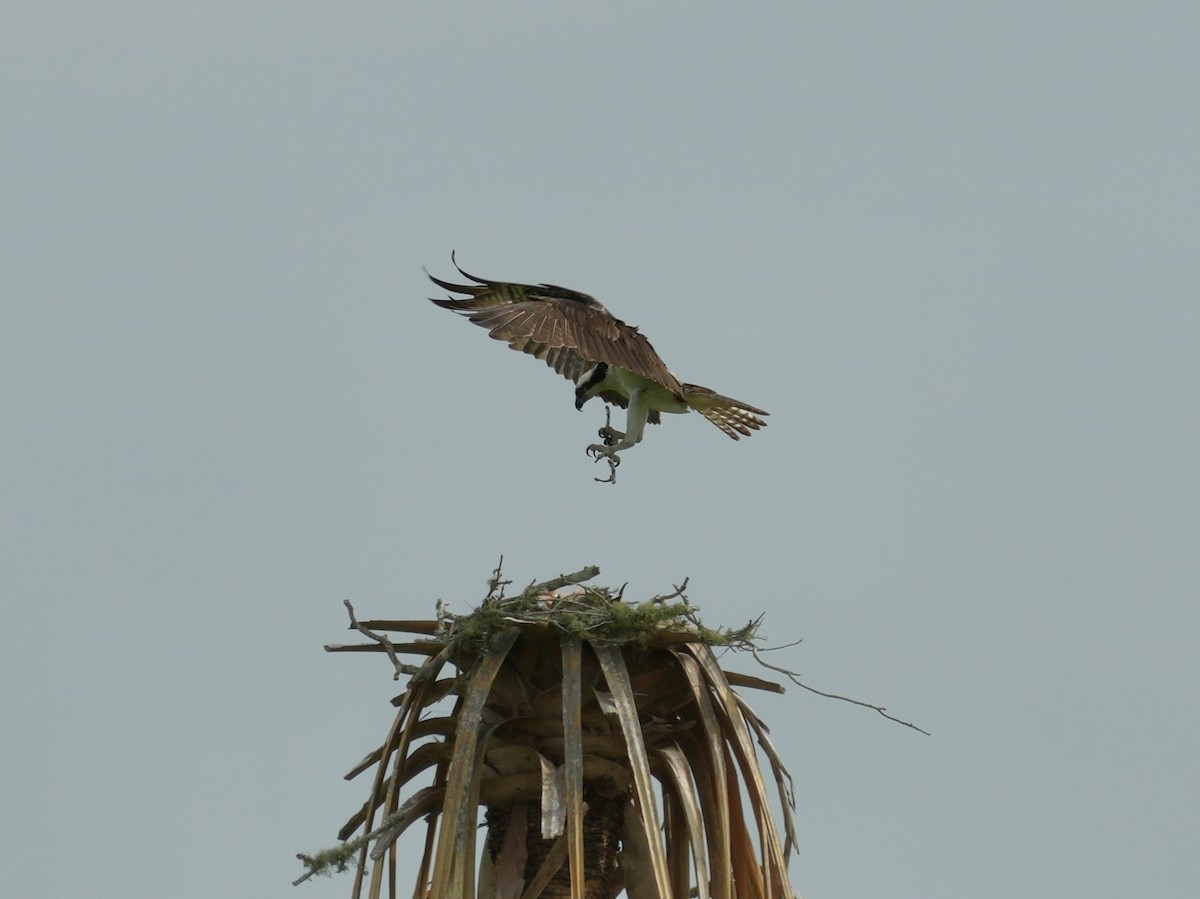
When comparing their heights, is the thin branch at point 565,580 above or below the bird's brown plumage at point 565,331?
below

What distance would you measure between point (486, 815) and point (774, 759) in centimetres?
191

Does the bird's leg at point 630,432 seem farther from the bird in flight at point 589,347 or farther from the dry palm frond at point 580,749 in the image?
the dry palm frond at point 580,749

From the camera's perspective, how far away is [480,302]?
46.4ft

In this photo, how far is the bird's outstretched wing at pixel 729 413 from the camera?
1492 cm

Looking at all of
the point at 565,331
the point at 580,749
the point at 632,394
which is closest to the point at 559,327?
the point at 565,331

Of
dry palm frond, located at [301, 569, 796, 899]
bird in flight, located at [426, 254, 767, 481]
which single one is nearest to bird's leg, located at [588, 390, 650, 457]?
bird in flight, located at [426, 254, 767, 481]

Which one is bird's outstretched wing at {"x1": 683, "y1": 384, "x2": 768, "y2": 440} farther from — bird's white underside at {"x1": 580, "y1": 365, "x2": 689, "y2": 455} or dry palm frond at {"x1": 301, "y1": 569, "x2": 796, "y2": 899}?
dry palm frond at {"x1": 301, "y1": 569, "x2": 796, "y2": 899}

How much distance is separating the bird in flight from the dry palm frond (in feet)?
5.34

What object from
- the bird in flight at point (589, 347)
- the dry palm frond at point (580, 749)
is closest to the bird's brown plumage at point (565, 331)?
the bird in flight at point (589, 347)

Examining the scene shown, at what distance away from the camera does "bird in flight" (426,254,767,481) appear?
13.0 meters

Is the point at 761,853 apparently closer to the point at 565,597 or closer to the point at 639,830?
the point at 639,830

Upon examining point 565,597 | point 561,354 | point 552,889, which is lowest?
point 552,889

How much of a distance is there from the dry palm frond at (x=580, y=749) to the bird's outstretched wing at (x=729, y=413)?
2.71 m

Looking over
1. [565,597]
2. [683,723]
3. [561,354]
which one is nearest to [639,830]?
[683,723]
